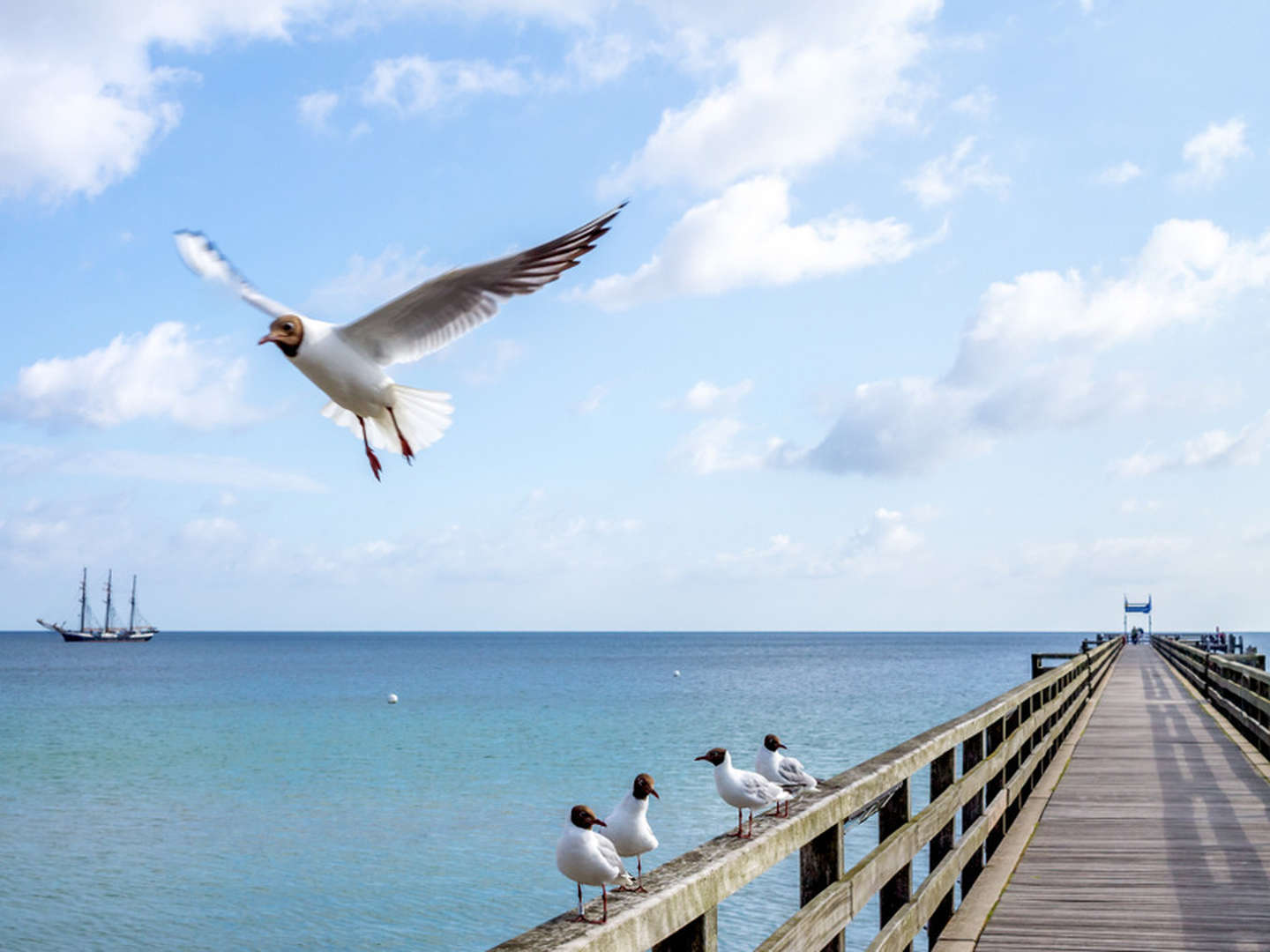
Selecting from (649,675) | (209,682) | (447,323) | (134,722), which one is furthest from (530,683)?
(447,323)

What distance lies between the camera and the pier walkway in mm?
6152

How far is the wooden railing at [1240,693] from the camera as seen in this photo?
13.7m

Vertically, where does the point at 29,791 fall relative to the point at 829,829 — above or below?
below

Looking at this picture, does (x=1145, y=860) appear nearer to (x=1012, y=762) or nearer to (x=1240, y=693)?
(x=1012, y=762)

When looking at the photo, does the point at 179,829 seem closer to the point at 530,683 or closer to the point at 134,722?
the point at 134,722

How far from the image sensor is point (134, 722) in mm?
61500

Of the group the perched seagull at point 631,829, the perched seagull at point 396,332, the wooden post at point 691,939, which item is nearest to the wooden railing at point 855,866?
the wooden post at point 691,939

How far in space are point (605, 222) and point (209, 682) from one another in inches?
4151

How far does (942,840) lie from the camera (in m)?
6.49

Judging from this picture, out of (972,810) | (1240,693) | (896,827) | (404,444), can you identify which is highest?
(404,444)

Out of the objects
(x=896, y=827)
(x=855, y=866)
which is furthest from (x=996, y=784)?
(x=855, y=866)

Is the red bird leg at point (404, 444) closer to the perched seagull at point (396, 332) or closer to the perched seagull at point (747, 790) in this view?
the perched seagull at point (396, 332)

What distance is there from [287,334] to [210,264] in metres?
1.92

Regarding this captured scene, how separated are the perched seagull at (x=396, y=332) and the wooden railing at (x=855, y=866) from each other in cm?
225
